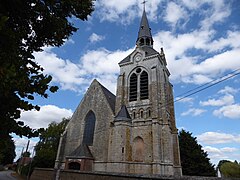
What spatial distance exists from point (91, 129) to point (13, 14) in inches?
748

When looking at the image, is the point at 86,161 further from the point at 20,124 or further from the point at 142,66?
the point at 20,124

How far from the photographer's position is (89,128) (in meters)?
22.1

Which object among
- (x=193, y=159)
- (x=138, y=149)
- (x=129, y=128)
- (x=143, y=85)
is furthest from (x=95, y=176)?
(x=193, y=159)

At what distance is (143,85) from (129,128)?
5700 mm

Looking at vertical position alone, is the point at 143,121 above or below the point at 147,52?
below

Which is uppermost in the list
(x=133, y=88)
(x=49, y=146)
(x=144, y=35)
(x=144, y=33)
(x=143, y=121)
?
(x=144, y=33)

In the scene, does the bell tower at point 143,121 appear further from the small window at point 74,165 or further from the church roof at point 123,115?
the small window at point 74,165

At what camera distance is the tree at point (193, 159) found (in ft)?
84.6

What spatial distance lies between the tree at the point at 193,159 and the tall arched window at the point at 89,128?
1465 cm

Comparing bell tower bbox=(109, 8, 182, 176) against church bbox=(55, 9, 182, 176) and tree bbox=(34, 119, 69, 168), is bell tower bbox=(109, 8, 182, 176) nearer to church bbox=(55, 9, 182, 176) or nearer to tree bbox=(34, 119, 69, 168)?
church bbox=(55, 9, 182, 176)

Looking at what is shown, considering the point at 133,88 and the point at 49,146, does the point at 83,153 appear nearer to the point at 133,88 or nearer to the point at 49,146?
the point at 133,88

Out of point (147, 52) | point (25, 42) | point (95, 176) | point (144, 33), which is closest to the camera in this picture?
point (25, 42)

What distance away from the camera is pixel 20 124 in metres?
4.18

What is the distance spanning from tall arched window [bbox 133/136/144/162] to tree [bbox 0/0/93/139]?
15.5 meters
